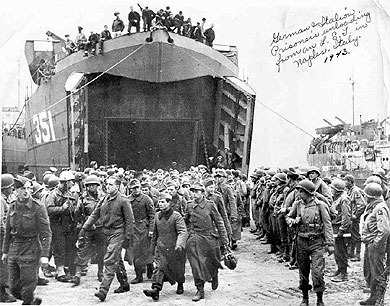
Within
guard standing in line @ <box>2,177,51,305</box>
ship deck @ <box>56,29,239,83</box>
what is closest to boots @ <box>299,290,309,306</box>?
guard standing in line @ <box>2,177,51,305</box>

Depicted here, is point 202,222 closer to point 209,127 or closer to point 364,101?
point 364,101

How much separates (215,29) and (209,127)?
3.20 metres

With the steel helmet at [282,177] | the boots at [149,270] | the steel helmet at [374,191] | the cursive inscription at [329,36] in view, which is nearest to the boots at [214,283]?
the boots at [149,270]

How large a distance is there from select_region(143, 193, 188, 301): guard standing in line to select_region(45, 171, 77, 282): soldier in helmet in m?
1.48

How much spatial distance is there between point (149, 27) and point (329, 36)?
233 inches

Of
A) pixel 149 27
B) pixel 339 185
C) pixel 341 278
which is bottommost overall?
pixel 341 278

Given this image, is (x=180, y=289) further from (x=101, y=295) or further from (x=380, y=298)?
(x=380, y=298)

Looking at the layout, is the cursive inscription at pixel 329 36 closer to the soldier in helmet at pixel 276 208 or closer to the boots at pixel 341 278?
the soldier in helmet at pixel 276 208

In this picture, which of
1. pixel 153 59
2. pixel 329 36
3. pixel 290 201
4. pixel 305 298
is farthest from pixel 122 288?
pixel 153 59

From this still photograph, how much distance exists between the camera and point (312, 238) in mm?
6016

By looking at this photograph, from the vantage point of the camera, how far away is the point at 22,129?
2272cm

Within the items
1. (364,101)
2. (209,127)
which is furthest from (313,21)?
(209,127)

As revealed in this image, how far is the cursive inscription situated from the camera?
8933mm

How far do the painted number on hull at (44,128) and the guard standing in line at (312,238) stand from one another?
12.2 m
